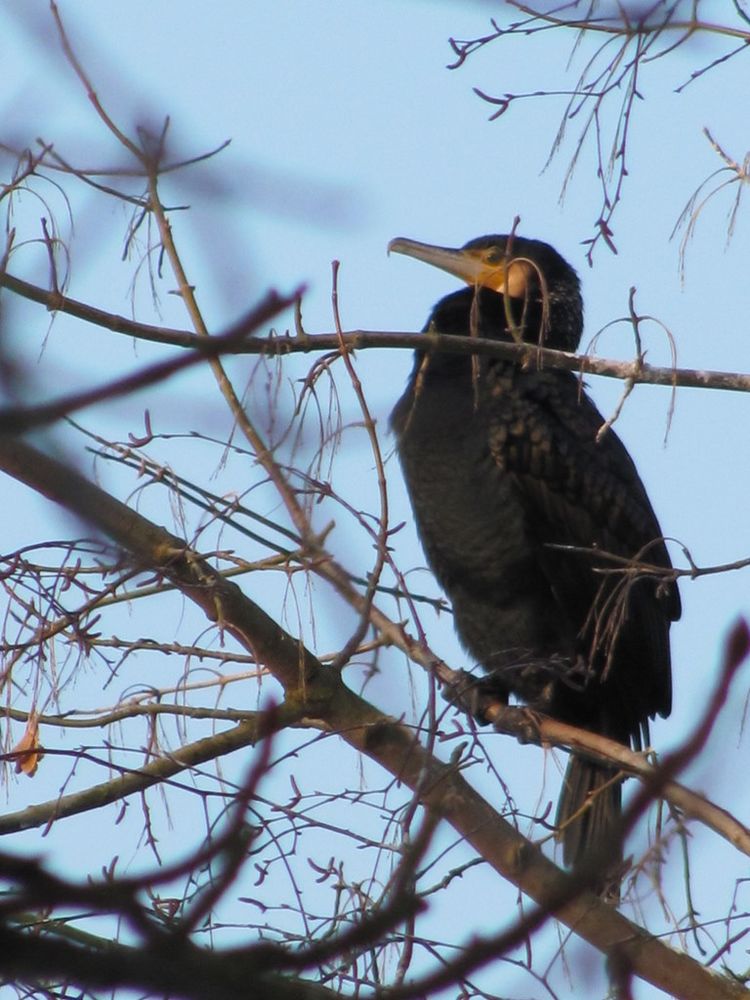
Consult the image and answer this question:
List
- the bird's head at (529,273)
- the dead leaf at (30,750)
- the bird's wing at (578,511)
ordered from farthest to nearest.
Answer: the bird's head at (529,273)
the bird's wing at (578,511)
the dead leaf at (30,750)

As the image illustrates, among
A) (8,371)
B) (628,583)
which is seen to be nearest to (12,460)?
(628,583)

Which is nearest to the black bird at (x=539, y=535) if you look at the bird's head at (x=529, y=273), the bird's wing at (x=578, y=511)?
the bird's wing at (x=578, y=511)

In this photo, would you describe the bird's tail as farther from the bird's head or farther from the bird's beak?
the bird's beak

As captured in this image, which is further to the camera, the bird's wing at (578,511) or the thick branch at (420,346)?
the bird's wing at (578,511)

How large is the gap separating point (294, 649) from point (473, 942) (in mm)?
2354

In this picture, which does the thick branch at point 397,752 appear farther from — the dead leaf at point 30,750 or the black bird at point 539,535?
the black bird at point 539,535

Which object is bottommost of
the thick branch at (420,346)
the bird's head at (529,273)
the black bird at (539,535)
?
→ the thick branch at (420,346)

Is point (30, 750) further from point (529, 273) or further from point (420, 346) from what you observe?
point (529, 273)

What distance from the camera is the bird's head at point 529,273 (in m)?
5.08

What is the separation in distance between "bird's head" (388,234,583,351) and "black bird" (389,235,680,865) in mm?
368

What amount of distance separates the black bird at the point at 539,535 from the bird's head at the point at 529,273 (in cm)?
37

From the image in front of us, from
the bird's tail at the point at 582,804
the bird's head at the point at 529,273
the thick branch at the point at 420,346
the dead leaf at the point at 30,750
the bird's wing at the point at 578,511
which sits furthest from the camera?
the bird's head at the point at 529,273

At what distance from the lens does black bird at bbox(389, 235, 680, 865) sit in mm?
4504

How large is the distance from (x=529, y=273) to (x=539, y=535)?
101 cm
